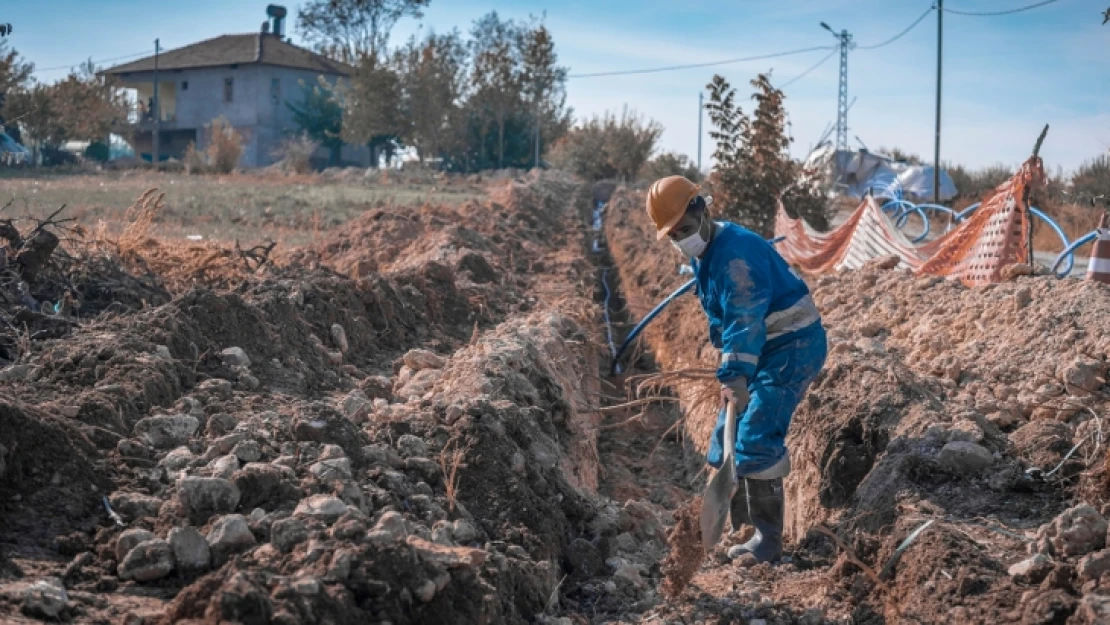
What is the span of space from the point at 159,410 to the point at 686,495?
3.68 meters

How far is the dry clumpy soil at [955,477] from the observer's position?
4277mm

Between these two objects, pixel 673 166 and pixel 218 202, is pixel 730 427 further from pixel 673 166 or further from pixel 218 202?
pixel 673 166

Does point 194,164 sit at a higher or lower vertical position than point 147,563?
higher

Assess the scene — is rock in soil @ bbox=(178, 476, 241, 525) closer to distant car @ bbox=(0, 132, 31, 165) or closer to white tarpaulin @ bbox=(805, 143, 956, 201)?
distant car @ bbox=(0, 132, 31, 165)

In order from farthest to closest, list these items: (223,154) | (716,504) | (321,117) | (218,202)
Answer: (321,117) < (223,154) < (218,202) < (716,504)

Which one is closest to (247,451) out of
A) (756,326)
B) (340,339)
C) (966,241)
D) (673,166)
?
(756,326)

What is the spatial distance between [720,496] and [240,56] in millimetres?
57778

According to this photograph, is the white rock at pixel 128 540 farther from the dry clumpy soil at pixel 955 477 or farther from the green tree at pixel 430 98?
the green tree at pixel 430 98

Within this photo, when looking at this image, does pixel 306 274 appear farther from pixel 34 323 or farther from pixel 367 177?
pixel 367 177

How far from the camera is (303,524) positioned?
3984 mm

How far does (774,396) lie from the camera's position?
203 inches

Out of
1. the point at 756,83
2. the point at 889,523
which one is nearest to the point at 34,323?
the point at 889,523

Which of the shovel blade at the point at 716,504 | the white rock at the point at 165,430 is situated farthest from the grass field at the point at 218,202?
the shovel blade at the point at 716,504

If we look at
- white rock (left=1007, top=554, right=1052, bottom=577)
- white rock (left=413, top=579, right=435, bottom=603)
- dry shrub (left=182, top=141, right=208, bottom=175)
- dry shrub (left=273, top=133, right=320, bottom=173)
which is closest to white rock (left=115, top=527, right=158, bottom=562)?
white rock (left=413, top=579, right=435, bottom=603)
